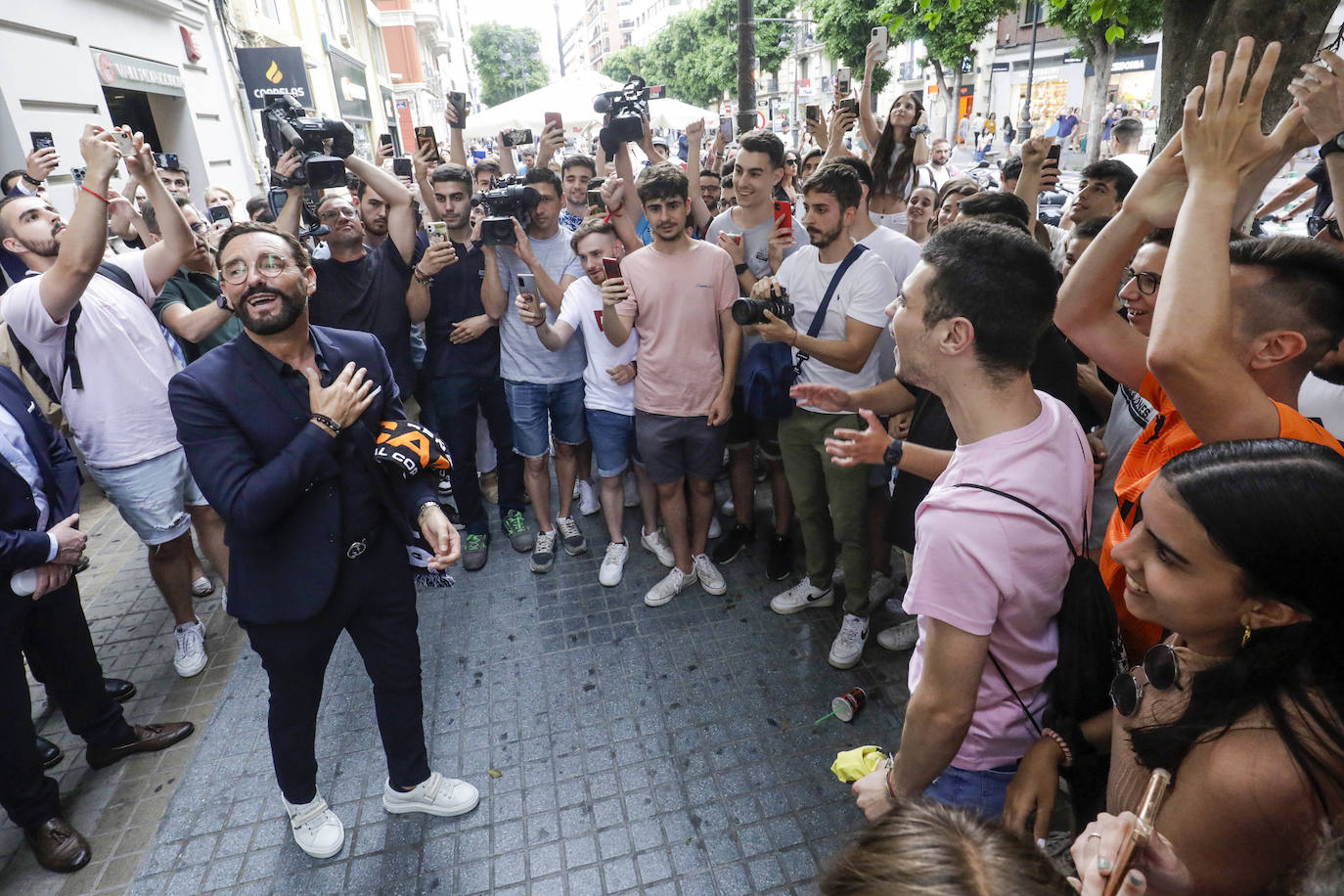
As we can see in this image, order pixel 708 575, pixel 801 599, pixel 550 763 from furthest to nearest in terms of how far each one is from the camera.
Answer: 1. pixel 708 575
2. pixel 801 599
3. pixel 550 763

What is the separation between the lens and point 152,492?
12.4 feet

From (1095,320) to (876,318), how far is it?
124cm

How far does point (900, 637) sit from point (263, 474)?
3.06 meters

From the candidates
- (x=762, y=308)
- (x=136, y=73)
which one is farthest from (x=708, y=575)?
(x=136, y=73)

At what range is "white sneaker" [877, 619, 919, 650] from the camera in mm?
3820

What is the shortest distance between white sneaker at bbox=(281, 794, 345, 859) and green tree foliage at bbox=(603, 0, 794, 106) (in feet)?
125

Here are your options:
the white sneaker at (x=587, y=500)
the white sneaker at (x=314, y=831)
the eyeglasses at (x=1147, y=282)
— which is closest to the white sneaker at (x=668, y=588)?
the white sneaker at (x=587, y=500)

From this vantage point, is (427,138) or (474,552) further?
(427,138)

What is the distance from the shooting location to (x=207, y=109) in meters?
10.2

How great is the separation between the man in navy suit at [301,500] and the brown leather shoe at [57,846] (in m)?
0.81

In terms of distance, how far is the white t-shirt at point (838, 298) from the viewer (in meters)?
3.49

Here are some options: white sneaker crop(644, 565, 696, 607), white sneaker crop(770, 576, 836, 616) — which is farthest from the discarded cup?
white sneaker crop(644, 565, 696, 607)

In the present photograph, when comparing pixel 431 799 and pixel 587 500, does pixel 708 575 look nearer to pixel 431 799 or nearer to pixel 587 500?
pixel 587 500

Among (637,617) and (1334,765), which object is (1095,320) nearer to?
(1334,765)
